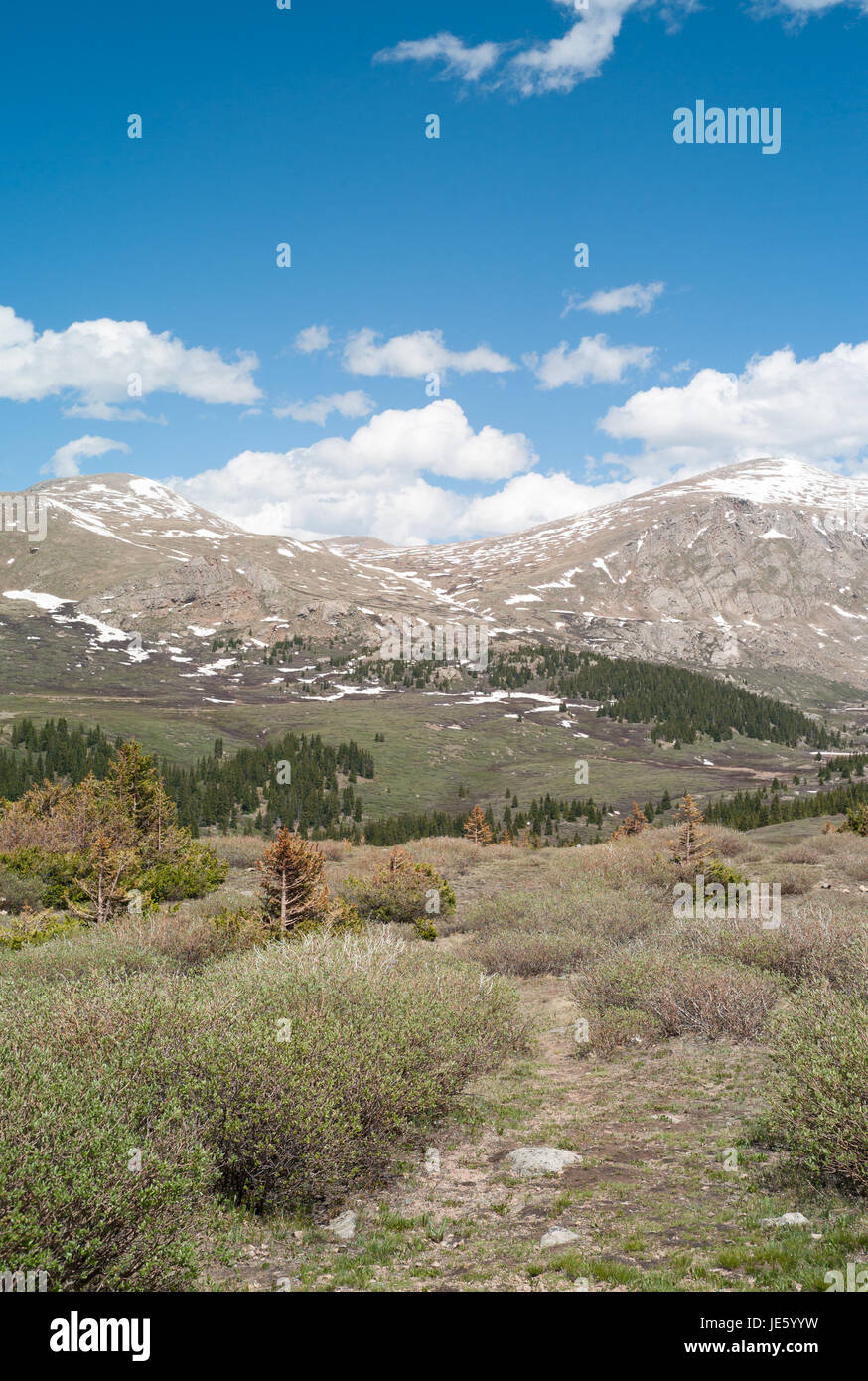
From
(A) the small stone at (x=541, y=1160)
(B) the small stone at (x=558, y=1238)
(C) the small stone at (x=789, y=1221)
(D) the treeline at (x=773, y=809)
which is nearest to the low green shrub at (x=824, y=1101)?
(C) the small stone at (x=789, y=1221)

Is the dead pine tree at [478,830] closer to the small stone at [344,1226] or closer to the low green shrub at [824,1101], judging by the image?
the low green shrub at [824,1101]

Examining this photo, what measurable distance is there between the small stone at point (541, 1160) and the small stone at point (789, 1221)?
2.82m

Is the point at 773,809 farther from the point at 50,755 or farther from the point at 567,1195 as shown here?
the point at 567,1195

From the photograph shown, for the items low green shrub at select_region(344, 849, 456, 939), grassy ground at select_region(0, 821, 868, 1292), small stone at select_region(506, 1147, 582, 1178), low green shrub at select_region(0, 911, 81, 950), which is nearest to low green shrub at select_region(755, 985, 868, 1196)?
grassy ground at select_region(0, 821, 868, 1292)

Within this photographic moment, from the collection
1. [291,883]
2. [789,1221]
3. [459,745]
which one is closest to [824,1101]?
[789,1221]

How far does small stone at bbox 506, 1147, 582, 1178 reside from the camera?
983cm

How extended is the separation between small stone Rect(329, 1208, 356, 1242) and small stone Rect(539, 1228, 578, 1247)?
2.26 meters

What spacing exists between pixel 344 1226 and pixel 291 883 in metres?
14.1

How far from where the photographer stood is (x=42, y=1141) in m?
6.21

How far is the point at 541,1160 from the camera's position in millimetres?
10016

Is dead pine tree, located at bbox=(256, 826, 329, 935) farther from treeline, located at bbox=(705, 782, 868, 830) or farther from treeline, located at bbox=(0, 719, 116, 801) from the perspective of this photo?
treeline, located at bbox=(705, 782, 868, 830)

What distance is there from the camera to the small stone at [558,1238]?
7699mm
